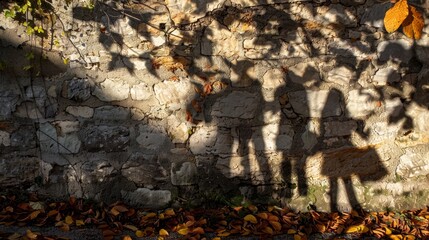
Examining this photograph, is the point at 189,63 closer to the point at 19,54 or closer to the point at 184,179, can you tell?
the point at 184,179

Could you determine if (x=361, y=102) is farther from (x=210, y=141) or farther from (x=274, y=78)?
(x=210, y=141)

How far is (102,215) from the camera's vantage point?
2.43 meters

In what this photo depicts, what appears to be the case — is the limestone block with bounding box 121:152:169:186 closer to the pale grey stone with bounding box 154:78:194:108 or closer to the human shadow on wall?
the pale grey stone with bounding box 154:78:194:108

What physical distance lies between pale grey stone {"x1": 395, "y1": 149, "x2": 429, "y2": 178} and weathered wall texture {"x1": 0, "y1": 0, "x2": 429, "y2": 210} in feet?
0.03

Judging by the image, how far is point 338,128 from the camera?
2650mm

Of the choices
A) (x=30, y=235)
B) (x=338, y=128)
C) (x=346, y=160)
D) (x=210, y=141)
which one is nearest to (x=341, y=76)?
(x=338, y=128)

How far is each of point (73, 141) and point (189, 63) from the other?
3.14 ft

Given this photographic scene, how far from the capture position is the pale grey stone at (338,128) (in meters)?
2.65

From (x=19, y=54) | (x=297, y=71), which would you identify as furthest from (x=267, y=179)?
(x=19, y=54)

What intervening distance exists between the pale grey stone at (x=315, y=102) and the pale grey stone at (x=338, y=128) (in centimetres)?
7

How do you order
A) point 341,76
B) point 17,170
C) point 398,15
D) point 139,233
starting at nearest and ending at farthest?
1. point 398,15
2. point 139,233
3. point 17,170
4. point 341,76

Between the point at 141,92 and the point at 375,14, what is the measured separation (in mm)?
1699

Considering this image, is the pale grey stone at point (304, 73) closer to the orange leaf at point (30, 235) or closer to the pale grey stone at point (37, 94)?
the pale grey stone at point (37, 94)

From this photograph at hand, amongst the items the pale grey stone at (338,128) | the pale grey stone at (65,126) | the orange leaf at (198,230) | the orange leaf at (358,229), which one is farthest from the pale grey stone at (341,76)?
the pale grey stone at (65,126)
